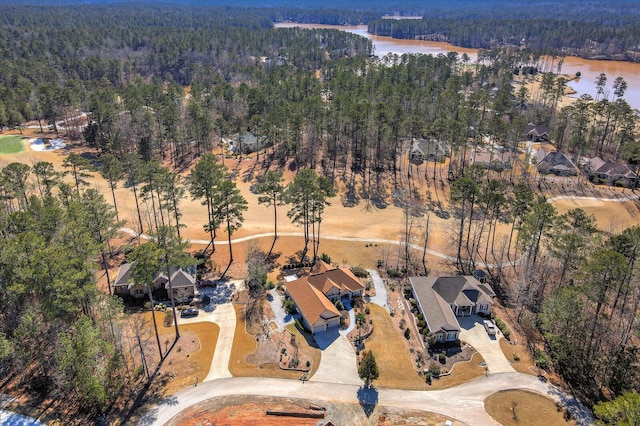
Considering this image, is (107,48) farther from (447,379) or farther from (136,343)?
(447,379)

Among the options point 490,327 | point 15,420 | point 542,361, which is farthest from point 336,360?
point 15,420

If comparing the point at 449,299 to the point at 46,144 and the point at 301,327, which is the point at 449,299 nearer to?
the point at 301,327

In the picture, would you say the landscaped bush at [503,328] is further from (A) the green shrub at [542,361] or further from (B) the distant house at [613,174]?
(B) the distant house at [613,174]

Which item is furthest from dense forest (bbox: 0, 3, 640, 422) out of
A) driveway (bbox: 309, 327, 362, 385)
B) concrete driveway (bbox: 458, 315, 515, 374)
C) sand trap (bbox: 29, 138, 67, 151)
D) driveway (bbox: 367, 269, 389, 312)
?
driveway (bbox: 309, 327, 362, 385)

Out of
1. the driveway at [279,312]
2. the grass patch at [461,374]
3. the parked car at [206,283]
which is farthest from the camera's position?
the parked car at [206,283]

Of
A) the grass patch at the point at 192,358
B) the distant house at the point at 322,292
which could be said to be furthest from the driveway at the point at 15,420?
the distant house at the point at 322,292

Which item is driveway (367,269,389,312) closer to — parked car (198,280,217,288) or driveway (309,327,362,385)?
driveway (309,327,362,385)

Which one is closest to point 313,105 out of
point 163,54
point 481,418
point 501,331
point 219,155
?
point 219,155
